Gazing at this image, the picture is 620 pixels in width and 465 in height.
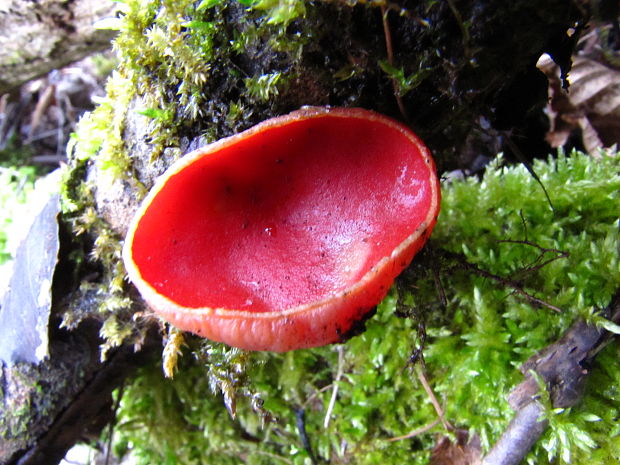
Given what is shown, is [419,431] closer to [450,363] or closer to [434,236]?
[450,363]

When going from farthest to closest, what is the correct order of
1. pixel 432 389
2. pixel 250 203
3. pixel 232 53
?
pixel 432 389 → pixel 250 203 → pixel 232 53

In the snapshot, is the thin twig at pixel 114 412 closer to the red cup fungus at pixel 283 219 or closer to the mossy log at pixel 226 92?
the mossy log at pixel 226 92

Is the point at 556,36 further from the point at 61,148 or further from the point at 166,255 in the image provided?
the point at 61,148

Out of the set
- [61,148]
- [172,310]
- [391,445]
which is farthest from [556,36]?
[61,148]

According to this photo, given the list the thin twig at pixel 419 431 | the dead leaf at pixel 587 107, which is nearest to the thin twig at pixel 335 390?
the thin twig at pixel 419 431

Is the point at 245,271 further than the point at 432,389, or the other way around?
the point at 432,389

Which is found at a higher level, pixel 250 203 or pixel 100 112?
pixel 100 112
